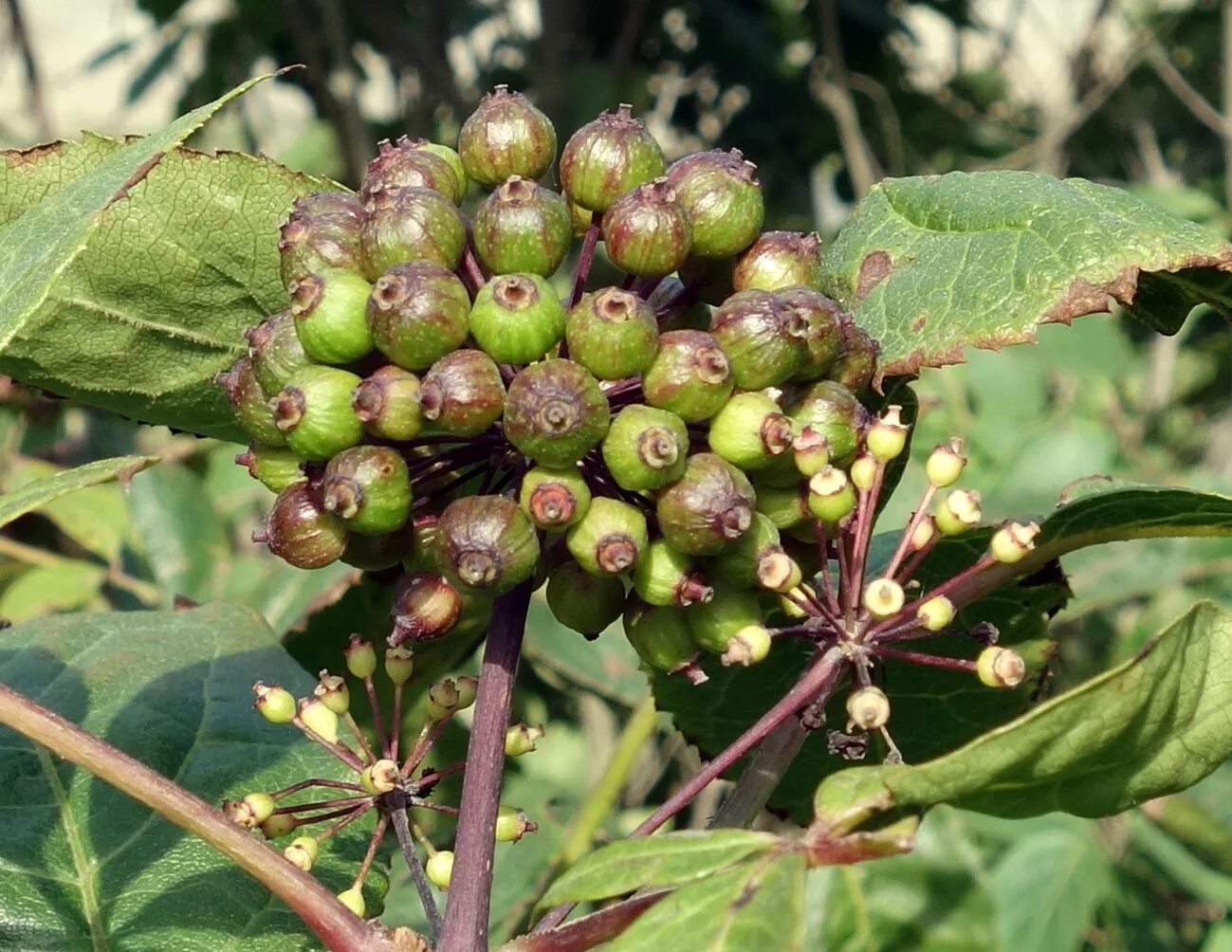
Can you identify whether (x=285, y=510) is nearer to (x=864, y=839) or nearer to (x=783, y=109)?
(x=864, y=839)

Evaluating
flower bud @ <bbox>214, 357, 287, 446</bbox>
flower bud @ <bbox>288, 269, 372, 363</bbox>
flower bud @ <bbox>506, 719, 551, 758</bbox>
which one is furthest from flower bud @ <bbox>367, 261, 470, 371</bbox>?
flower bud @ <bbox>506, 719, 551, 758</bbox>

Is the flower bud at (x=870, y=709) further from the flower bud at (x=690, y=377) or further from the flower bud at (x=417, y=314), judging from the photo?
the flower bud at (x=417, y=314)

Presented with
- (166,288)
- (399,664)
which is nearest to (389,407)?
(399,664)

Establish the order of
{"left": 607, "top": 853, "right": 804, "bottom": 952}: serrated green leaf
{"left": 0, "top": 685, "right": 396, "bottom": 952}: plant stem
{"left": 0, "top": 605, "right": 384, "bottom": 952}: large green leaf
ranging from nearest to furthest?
{"left": 607, "top": 853, "right": 804, "bottom": 952}: serrated green leaf, {"left": 0, "top": 685, "right": 396, "bottom": 952}: plant stem, {"left": 0, "top": 605, "right": 384, "bottom": 952}: large green leaf

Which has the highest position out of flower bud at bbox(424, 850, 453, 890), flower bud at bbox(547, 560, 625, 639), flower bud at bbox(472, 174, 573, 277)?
flower bud at bbox(472, 174, 573, 277)

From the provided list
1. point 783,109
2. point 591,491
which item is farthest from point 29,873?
point 783,109

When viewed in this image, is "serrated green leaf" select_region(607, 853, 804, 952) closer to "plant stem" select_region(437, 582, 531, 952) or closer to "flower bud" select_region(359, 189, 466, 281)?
"plant stem" select_region(437, 582, 531, 952)

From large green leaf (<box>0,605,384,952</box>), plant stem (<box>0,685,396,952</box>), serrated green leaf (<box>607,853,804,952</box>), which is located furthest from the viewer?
large green leaf (<box>0,605,384,952</box>)

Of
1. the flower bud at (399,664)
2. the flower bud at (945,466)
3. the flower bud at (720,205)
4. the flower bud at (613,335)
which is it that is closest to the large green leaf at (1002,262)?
the flower bud at (945,466)
